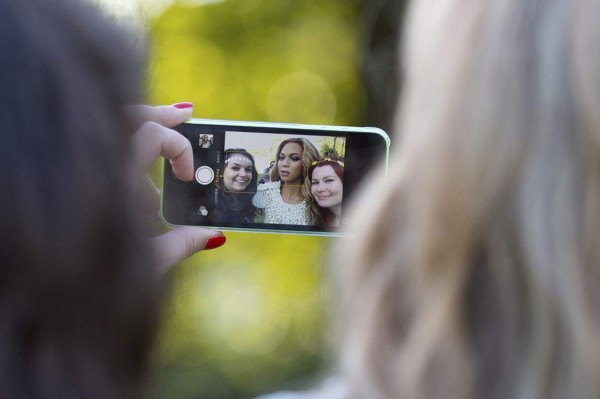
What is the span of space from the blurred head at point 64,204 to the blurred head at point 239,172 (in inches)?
23.0

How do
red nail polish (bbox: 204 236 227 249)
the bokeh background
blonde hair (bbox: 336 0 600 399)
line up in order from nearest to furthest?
blonde hair (bbox: 336 0 600 399), red nail polish (bbox: 204 236 227 249), the bokeh background

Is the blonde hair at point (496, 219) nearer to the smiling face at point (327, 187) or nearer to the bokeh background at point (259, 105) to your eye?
the smiling face at point (327, 187)

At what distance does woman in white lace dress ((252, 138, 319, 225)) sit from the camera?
171cm

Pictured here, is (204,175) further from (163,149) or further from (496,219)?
(496,219)

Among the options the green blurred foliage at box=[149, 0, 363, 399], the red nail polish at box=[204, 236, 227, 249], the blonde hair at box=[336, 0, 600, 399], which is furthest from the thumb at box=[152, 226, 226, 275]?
the green blurred foliage at box=[149, 0, 363, 399]

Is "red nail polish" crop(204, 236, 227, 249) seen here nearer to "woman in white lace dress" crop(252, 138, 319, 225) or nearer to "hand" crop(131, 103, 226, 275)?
"hand" crop(131, 103, 226, 275)

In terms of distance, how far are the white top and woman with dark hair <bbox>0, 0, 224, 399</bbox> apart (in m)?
0.57

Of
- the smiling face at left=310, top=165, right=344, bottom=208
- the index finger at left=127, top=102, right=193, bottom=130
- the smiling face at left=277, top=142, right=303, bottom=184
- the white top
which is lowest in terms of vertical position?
the white top

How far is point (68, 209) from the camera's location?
1.07 metres

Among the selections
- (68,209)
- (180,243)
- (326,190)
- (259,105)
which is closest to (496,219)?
(68,209)

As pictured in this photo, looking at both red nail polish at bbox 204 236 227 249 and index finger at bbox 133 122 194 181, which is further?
red nail polish at bbox 204 236 227 249

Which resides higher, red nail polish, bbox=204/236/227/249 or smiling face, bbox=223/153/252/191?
smiling face, bbox=223/153/252/191

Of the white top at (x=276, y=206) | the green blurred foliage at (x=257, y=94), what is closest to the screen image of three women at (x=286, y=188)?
the white top at (x=276, y=206)

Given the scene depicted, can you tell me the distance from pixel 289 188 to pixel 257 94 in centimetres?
474
